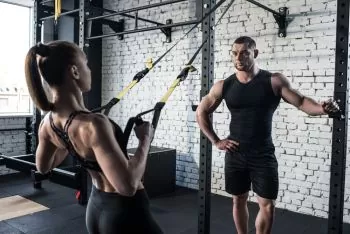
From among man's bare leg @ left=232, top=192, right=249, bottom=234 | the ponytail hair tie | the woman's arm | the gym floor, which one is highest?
the ponytail hair tie

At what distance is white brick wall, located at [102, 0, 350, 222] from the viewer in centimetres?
351

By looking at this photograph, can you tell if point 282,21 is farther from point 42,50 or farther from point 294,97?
point 42,50

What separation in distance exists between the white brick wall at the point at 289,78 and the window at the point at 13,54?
6.91ft

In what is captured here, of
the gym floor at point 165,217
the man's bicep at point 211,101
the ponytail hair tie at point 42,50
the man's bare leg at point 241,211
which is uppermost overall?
the ponytail hair tie at point 42,50

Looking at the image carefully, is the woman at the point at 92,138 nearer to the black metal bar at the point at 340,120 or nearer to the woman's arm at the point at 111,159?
the woman's arm at the point at 111,159

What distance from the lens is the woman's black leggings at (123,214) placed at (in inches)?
47.5

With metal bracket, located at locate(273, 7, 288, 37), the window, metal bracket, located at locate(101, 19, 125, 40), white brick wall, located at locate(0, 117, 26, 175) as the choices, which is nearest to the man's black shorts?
metal bracket, located at locate(273, 7, 288, 37)

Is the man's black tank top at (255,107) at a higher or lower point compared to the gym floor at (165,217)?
higher

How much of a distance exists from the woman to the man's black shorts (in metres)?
1.21

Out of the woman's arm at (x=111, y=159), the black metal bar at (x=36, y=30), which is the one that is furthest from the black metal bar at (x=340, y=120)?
the black metal bar at (x=36, y=30)

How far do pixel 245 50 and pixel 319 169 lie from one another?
6.25 ft

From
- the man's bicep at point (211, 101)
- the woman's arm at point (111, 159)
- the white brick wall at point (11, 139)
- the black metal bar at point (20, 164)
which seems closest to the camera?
the woman's arm at point (111, 159)

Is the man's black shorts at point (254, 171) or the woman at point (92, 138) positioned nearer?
the woman at point (92, 138)

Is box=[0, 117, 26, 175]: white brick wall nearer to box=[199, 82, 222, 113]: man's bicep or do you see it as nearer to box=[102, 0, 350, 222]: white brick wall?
box=[102, 0, 350, 222]: white brick wall
